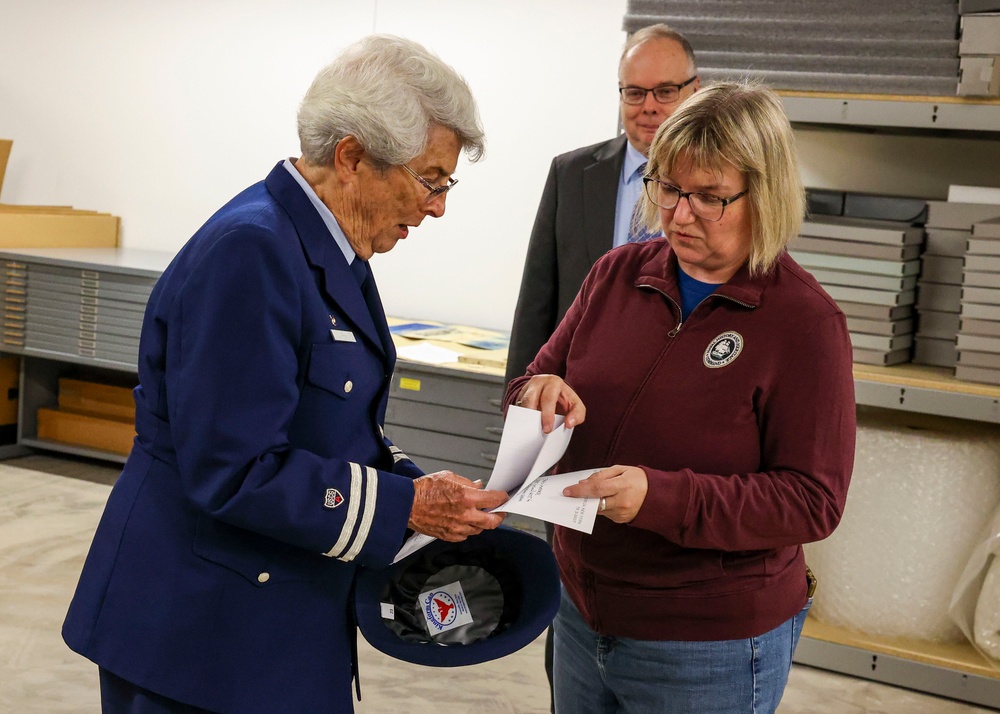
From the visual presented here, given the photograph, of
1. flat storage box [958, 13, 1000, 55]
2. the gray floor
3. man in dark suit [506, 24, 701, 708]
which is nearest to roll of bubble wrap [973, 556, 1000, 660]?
the gray floor

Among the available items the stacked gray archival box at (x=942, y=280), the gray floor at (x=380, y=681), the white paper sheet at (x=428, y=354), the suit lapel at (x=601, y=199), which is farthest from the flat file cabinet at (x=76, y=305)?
the stacked gray archival box at (x=942, y=280)

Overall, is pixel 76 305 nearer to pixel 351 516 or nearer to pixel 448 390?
pixel 448 390

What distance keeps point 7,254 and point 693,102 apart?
389cm

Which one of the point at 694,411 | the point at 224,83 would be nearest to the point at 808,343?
the point at 694,411

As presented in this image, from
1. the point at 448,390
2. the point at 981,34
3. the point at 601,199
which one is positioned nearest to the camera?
the point at 601,199

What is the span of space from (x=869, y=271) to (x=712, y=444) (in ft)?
5.82

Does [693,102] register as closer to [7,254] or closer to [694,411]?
[694,411]

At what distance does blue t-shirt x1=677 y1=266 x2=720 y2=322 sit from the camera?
140 cm

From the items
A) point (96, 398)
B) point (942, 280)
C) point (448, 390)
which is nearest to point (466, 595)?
point (942, 280)

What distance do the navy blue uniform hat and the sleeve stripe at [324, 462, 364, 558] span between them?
0.57 feet

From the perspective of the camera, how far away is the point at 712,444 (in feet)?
4.35

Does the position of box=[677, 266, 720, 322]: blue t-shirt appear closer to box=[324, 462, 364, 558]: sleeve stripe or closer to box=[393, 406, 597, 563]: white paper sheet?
box=[393, 406, 597, 563]: white paper sheet

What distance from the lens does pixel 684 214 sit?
1.35 metres

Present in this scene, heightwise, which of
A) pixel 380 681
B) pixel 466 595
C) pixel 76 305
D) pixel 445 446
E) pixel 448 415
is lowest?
pixel 380 681
